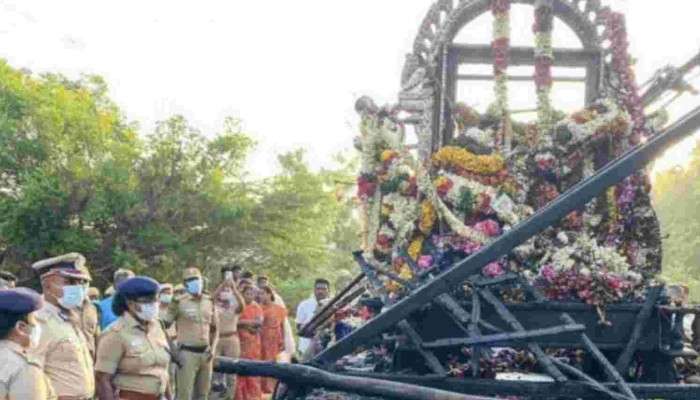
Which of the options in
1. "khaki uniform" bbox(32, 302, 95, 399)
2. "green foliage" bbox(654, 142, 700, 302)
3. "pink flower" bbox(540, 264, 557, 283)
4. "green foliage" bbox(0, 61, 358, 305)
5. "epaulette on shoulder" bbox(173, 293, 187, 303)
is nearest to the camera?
"khaki uniform" bbox(32, 302, 95, 399)

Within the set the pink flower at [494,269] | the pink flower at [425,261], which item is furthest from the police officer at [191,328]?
the pink flower at [494,269]

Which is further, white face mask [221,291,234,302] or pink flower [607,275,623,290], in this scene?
white face mask [221,291,234,302]

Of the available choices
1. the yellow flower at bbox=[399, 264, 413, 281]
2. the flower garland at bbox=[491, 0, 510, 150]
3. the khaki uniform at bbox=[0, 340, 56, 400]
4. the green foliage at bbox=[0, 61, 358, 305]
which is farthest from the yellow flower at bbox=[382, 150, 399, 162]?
the green foliage at bbox=[0, 61, 358, 305]

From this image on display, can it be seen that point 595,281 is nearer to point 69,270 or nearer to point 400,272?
point 400,272

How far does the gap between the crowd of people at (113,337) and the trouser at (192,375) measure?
11mm

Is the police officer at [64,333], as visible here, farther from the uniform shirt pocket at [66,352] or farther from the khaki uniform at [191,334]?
the khaki uniform at [191,334]

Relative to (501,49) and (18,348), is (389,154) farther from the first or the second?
(18,348)

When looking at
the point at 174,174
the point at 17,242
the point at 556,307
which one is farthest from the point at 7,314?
the point at 174,174

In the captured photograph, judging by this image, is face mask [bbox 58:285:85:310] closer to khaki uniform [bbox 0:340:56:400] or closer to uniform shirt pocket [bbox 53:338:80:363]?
uniform shirt pocket [bbox 53:338:80:363]

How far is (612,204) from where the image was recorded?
9.98m

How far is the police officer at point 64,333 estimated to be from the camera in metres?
6.23

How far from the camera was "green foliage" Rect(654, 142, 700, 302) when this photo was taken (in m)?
46.0

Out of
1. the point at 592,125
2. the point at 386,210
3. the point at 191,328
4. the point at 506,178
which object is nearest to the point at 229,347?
the point at 191,328

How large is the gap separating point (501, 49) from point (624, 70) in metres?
1.38
